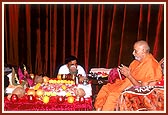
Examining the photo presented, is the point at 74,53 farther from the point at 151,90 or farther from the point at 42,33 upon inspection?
the point at 151,90

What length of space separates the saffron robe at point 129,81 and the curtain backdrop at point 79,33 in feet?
0.79

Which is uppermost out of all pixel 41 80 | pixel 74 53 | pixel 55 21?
pixel 55 21

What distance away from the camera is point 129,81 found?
4.19m

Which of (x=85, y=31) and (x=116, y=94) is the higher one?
(x=85, y=31)

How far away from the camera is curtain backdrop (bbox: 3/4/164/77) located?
429 centimetres

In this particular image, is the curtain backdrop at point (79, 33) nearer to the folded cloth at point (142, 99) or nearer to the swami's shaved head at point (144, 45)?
the swami's shaved head at point (144, 45)

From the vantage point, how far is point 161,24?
4.23 metres

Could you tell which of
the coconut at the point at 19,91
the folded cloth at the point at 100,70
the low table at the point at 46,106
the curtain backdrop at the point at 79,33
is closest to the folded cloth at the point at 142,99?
the low table at the point at 46,106

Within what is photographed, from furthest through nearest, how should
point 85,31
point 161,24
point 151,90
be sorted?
point 85,31 < point 161,24 < point 151,90

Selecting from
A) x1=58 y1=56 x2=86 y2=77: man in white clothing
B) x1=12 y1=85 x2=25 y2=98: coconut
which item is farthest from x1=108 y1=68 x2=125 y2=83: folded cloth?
x1=12 y1=85 x2=25 y2=98: coconut

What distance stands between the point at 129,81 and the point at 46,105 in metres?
0.91

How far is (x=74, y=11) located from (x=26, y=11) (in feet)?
1.73

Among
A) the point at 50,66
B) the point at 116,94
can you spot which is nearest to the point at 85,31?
the point at 50,66

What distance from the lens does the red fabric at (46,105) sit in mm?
3915
